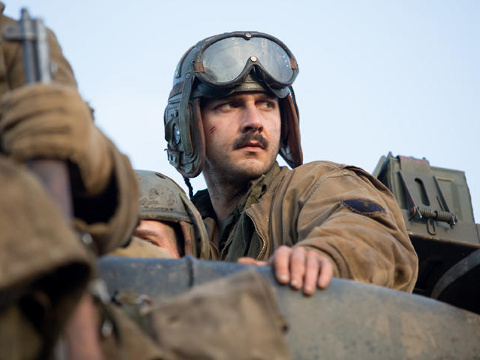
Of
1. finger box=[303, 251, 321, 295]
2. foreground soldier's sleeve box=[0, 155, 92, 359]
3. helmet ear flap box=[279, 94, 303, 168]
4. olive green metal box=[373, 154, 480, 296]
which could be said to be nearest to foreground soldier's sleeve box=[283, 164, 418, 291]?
finger box=[303, 251, 321, 295]

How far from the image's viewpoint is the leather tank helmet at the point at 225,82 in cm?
714

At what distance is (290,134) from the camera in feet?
25.1

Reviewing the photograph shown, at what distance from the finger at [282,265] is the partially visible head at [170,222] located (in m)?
1.92

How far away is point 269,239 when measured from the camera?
604 cm

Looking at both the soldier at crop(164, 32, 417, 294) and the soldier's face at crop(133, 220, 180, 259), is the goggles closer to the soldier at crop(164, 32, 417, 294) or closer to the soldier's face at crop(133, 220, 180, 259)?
the soldier at crop(164, 32, 417, 294)

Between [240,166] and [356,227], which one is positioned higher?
[356,227]

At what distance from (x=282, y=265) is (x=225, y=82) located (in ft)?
11.0

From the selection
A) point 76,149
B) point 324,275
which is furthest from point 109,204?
point 324,275

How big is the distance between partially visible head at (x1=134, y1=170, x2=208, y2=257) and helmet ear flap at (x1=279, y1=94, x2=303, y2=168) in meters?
1.52

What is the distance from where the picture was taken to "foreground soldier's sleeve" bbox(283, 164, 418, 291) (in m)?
4.61

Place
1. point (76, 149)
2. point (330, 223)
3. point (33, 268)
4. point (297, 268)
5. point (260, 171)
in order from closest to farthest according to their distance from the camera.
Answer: point (33, 268) < point (76, 149) < point (297, 268) < point (330, 223) < point (260, 171)

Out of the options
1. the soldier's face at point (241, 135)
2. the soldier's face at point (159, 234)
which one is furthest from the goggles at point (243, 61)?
the soldier's face at point (159, 234)

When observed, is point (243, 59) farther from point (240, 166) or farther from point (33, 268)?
point (33, 268)

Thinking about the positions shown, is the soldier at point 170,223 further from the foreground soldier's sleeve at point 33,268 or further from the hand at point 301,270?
Result: the foreground soldier's sleeve at point 33,268
